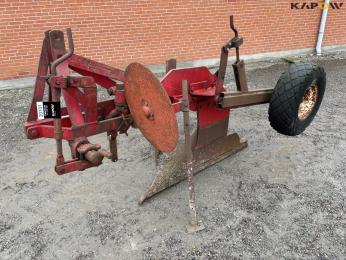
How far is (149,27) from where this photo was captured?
778 centimetres

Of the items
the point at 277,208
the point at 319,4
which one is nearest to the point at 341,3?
the point at 319,4

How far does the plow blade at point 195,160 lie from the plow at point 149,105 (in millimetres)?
11

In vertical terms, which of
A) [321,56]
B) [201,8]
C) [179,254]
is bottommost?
[179,254]

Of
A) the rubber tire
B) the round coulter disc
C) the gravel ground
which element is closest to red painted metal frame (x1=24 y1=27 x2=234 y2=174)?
the round coulter disc

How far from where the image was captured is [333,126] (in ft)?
16.6

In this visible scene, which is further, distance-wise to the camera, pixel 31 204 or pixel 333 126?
pixel 333 126

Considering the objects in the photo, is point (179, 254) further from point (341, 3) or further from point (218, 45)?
point (341, 3)

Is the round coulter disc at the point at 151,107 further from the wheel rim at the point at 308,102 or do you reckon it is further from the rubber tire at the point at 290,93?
the wheel rim at the point at 308,102

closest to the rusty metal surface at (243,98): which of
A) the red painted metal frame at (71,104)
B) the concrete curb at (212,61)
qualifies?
the red painted metal frame at (71,104)

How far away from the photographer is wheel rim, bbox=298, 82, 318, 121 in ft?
11.6

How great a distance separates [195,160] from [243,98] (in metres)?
0.90

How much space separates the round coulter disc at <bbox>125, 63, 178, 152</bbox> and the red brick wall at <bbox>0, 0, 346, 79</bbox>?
5065 millimetres

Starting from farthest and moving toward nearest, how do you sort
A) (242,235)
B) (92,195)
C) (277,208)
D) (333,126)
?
(333,126), (92,195), (277,208), (242,235)

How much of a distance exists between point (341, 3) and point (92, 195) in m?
8.67
